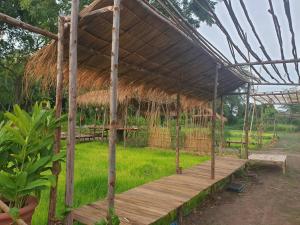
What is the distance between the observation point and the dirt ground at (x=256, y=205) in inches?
186

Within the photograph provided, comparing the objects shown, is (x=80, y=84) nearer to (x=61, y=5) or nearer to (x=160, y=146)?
(x=160, y=146)

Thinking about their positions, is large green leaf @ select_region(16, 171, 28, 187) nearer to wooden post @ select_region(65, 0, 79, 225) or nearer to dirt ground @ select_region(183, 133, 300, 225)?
wooden post @ select_region(65, 0, 79, 225)

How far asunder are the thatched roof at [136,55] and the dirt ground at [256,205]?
2.56 meters

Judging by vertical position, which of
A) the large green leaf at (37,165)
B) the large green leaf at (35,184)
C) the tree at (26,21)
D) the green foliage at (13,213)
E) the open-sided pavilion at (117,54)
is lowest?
the green foliage at (13,213)

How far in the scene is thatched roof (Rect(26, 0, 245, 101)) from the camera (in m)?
3.30

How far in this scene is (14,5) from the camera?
13422 mm

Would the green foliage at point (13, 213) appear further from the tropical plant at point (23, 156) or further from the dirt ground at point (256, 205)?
the dirt ground at point (256, 205)

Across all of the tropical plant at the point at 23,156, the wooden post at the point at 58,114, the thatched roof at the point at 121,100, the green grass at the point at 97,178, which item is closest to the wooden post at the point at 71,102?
the wooden post at the point at 58,114

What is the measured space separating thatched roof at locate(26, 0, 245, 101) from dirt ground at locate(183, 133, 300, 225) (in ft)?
8.39

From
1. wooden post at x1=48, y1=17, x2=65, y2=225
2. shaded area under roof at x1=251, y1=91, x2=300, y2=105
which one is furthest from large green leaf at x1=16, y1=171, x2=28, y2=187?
shaded area under roof at x1=251, y1=91, x2=300, y2=105

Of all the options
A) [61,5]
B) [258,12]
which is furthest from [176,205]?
[61,5]

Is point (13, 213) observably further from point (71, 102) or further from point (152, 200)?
point (152, 200)

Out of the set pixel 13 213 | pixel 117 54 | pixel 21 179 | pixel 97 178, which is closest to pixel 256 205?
pixel 97 178

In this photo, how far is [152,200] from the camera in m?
4.09
